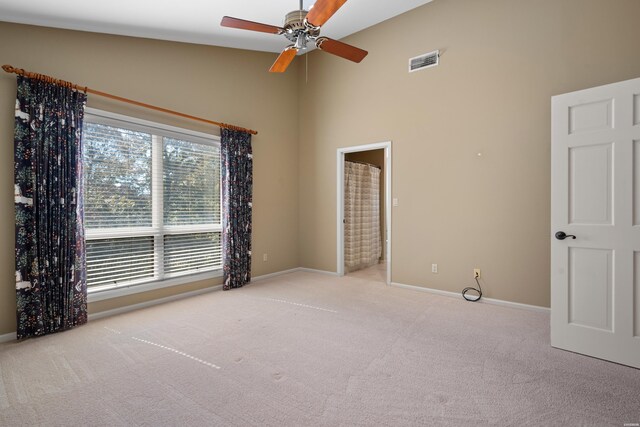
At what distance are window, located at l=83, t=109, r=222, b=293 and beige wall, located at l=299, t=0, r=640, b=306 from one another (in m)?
2.31

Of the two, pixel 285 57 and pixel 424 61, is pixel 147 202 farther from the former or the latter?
pixel 424 61

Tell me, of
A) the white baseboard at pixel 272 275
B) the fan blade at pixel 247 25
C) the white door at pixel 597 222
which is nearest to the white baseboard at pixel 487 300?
the white door at pixel 597 222

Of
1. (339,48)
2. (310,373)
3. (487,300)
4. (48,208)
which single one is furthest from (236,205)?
(487,300)

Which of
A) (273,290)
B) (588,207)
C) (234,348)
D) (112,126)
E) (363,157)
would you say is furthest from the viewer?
(363,157)

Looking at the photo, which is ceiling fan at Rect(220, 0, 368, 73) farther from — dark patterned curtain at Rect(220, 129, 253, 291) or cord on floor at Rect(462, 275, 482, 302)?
cord on floor at Rect(462, 275, 482, 302)

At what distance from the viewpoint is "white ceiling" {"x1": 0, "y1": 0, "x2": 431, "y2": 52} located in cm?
250

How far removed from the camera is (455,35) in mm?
3736

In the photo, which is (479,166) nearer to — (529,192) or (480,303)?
(529,192)

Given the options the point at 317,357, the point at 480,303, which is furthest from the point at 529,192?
the point at 317,357

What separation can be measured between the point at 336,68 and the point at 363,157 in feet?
6.93

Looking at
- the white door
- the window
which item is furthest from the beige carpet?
the window

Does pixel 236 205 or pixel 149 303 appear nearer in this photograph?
pixel 149 303

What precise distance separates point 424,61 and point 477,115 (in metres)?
1.06

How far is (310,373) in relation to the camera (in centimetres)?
206
